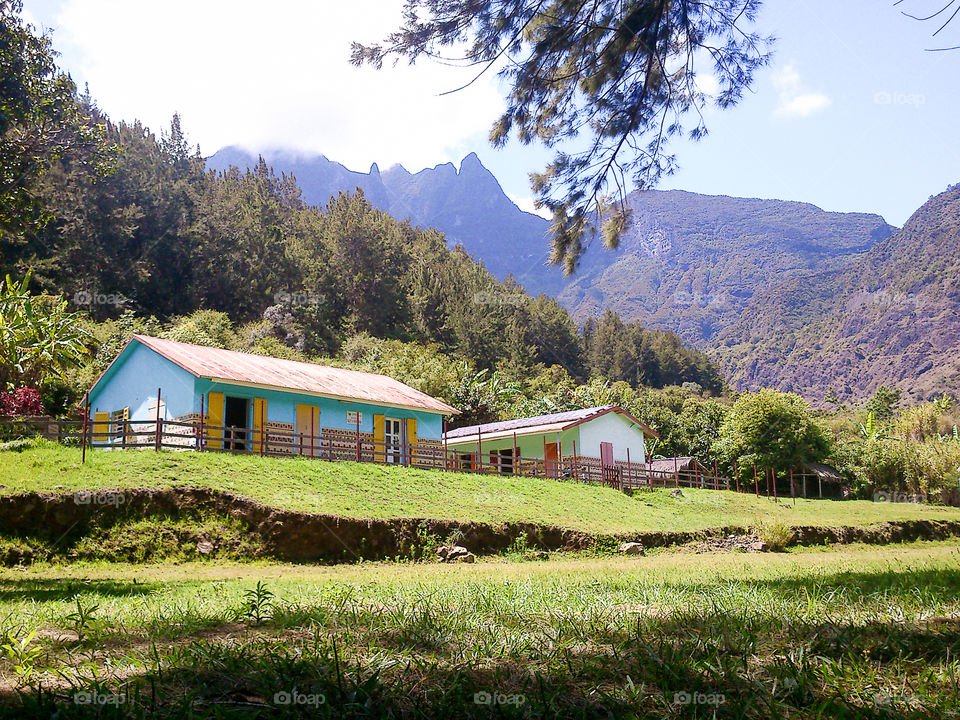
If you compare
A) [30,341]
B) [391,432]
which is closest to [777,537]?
[391,432]

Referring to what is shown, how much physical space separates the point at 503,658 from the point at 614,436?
113 feet

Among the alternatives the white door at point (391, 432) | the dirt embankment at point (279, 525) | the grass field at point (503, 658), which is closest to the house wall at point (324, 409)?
the white door at point (391, 432)

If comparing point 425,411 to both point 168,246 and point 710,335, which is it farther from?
point 710,335

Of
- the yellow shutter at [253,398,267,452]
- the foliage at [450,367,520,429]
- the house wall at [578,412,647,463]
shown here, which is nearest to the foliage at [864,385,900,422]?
the house wall at [578,412,647,463]

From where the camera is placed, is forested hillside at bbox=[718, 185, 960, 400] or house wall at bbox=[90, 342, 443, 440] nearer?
house wall at bbox=[90, 342, 443, 440]

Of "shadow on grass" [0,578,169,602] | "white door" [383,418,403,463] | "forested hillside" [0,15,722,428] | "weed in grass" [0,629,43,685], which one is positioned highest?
"forested hillside" [0,15,722,428]

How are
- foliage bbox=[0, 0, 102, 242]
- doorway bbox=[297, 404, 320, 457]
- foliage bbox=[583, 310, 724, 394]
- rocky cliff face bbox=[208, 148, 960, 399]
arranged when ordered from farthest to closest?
rocky cliff face bbox=[208, 148, 960, 399] → foliage bbox=[583, 310, 724, 394] → doorway bbox=[297, 404, 320, 457] → foliage bbox=[0, 0, 102, 242]

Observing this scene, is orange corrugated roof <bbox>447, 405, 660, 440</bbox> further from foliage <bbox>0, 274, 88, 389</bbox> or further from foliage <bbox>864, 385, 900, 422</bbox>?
foliage <bbox>864, 385, 900, 422</bbox>

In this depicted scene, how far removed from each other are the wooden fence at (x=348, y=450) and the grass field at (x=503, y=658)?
1356 centimetres

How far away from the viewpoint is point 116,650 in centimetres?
423

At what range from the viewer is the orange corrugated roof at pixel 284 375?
75.4ft

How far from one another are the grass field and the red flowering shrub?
21.1 m

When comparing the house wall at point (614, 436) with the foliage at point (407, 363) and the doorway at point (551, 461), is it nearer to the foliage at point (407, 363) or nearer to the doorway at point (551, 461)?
the doorway at point (551, 461)

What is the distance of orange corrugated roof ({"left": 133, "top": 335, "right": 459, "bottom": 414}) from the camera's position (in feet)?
75.4
